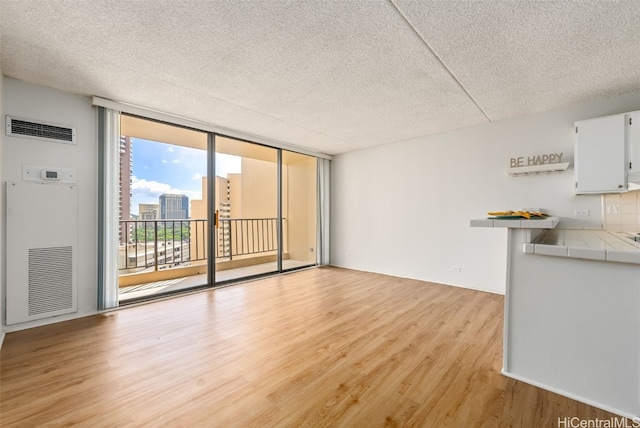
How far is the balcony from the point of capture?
14.4 feet

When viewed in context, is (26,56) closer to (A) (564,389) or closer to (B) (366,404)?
(B) (366,404)

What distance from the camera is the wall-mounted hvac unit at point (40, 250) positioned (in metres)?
2.60

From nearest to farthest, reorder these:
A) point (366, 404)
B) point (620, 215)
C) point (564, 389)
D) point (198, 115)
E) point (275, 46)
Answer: point (366, 404), point (564, 389), point (275, 46), point (620, 215), point (198, 115)

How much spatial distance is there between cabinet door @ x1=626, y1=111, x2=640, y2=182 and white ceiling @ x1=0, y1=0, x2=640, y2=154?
365 millimetres

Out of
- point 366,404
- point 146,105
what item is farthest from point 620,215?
point 146,105

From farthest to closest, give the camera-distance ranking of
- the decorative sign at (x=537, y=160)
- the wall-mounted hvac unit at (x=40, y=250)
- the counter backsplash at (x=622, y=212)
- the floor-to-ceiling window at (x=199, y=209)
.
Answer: the floor-to-ceiling window at (x=199, y=209), the decorative sign at (x=537, y=160), the counter backsplash at (x=622, y=212), the wall-mounted hvac unit at (x=40, y=250)

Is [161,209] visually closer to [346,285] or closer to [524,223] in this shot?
[346,285]

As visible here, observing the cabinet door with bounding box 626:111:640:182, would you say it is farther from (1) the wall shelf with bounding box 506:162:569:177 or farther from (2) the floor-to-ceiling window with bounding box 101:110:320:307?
(2) the floor-to-ceiling window with bounding box 101:110:320:307

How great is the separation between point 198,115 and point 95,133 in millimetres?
1173

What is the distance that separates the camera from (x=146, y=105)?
3268 mm

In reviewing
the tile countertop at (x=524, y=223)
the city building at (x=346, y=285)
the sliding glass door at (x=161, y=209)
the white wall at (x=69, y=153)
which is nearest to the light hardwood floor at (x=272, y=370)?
the city building at (x=346, y=285)

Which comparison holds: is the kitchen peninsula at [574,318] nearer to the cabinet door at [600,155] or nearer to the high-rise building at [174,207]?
the cabinet door at [600,155]

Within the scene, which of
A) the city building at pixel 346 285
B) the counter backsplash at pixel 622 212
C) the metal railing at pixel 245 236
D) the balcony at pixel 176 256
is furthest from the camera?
the metal railing at pixel 245 236

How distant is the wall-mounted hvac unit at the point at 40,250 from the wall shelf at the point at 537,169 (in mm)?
5484
